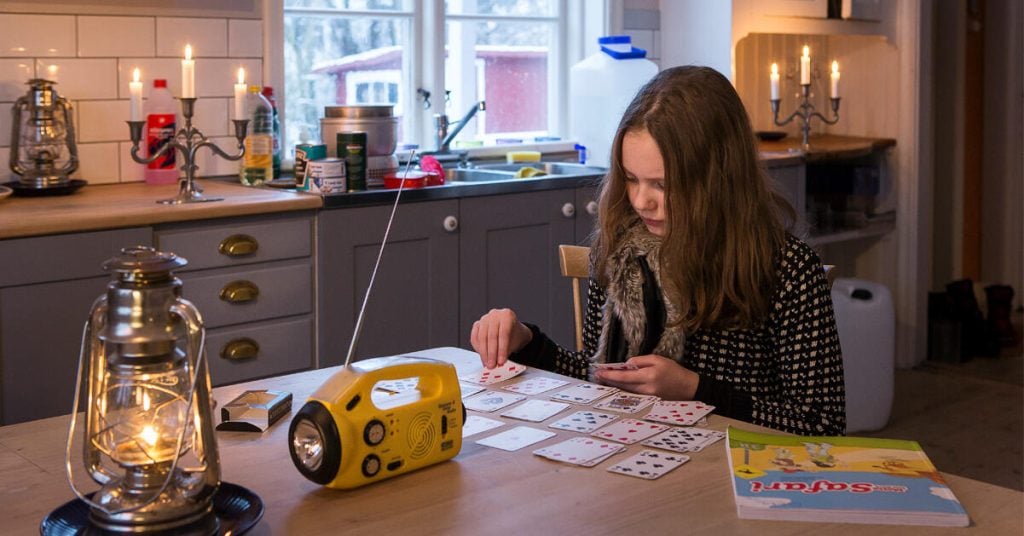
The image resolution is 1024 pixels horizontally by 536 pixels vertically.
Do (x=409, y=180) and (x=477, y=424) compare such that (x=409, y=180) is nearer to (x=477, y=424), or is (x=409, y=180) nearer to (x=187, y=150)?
(x=187, y=150)

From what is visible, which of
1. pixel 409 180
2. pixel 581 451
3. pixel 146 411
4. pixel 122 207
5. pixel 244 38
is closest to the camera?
pixel 146 411

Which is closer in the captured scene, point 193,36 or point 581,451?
point 581,451

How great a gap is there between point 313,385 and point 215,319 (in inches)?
52.3

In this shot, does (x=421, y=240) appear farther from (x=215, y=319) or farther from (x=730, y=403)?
(x=730, y=403)

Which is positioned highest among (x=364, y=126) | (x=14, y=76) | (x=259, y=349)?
(x=14, y=76)

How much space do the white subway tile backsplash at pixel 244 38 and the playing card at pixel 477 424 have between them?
2337 millimetres

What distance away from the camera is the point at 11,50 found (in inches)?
129

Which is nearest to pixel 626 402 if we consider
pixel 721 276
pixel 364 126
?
pixel 721 276

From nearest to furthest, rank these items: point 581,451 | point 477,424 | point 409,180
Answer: point 581,451 → point 477,424 → point 409,180

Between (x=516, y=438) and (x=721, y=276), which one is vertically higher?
(x=721, y=276)

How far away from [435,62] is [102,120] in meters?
1.25

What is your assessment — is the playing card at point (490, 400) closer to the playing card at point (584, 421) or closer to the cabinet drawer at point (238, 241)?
the playing card at point (584, 421)

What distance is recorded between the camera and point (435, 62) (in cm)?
431

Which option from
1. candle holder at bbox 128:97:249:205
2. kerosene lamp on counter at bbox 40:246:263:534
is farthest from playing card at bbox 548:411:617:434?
candle holder at bbox 128:97:249:205
